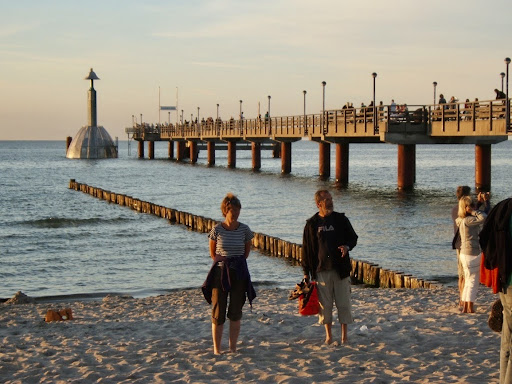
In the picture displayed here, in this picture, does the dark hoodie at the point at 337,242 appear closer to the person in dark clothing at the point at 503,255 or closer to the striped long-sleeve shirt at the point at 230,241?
the striped long-sleeve shirt at the point at 230,241

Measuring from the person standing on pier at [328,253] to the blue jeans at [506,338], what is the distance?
2.38m

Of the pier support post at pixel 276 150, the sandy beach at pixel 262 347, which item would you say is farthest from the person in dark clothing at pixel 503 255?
the pier support post at pixel 276 150

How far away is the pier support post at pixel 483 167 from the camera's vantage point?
41.2m

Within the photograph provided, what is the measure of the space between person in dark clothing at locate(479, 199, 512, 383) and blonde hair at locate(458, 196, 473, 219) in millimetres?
4008

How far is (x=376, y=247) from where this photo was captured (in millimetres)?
23531

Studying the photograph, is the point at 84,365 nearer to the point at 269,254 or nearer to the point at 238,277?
the point at 238,277

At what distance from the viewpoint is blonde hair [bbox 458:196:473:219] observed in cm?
1028

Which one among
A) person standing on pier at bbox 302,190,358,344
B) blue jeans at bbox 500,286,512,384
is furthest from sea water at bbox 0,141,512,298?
blue jeans at bbox 500,286,512,384

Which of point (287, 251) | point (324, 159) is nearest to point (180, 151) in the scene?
point (324, 159)

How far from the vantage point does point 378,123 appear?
43.1 metres

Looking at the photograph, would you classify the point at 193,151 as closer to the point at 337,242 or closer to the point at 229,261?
the point at 337,242

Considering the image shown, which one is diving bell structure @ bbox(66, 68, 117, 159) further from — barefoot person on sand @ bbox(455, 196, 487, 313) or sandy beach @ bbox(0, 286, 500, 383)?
barefoot person on sand @ bbox(455, 196, 487, 313)

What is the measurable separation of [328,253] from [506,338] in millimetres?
2554

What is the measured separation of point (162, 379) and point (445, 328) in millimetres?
3605
